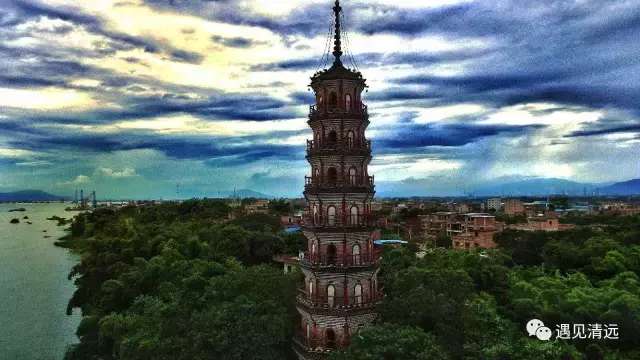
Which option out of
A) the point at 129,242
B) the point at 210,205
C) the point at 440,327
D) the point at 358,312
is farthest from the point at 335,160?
the point at 210,205

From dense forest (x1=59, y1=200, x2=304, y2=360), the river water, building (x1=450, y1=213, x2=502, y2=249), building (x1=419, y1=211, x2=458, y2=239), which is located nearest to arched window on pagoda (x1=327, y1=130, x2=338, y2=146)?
dense forest (x1=59, y1=200, x2=304, y2=360)

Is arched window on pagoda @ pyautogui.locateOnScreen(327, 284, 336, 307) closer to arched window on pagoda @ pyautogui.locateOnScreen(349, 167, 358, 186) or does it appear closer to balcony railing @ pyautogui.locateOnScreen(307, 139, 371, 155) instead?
arched window on pagoda @ pyautogui.locateOnScreen(349, 167, 358, 186)

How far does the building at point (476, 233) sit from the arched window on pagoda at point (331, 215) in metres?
63.0

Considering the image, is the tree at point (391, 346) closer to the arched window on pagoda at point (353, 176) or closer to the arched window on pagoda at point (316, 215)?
the arched window on pagoda at point (316, 215)

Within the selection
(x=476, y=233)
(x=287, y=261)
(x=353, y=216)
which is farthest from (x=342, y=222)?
(x=476, y=233)

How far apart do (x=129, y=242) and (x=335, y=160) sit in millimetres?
48423

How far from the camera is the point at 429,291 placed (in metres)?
31.0

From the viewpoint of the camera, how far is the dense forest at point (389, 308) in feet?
90.1

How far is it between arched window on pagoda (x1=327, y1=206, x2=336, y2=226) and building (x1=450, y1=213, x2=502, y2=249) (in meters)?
63.0

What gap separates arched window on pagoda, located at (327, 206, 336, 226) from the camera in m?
30.0

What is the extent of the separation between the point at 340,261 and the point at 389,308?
4.47 metres

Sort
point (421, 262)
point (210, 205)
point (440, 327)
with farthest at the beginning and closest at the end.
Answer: point (210, 205)
point (421, 262)
point (440, 327)

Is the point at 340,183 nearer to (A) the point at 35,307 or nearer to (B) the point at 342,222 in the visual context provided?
(B) the point at 342,222

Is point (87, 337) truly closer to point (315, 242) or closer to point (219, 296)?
point (219, 296)
